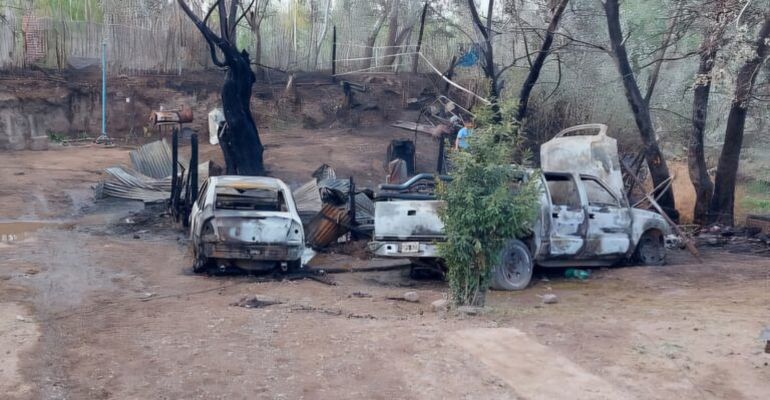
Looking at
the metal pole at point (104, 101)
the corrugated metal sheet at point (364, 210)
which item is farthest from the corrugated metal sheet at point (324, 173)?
the metal pole at point (104, 101)

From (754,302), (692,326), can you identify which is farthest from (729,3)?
(692,326)

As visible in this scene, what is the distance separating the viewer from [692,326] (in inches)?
334

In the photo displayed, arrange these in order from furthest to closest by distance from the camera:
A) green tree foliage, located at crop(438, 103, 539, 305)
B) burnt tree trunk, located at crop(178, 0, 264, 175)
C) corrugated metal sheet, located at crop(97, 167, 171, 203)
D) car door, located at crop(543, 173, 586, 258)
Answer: burnt tree trunk, located at crop(178, 0, 264, 175)
corrugated metal sheet, located at crop(97, 167, 171, 203)
car door, located at crop(543, 173, 586, 258)
green tree foliage, located at crop(438, 103, 539, 305)

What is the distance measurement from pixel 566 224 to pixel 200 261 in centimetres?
533

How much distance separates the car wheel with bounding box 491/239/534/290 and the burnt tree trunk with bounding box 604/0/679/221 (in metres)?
6.69

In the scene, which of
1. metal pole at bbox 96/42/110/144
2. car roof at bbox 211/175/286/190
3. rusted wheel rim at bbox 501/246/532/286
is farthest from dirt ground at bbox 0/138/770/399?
metal pole at bbox 96/42/110/144

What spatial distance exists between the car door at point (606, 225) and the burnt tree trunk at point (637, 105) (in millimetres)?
4365

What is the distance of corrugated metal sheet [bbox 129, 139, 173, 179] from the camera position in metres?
20.2

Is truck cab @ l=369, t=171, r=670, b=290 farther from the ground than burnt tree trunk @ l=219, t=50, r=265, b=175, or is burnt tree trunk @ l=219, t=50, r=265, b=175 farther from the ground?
burnt tree trunk @ l=219, t=50, r=265, b=175

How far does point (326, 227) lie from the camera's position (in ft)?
47.8

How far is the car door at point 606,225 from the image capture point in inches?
496

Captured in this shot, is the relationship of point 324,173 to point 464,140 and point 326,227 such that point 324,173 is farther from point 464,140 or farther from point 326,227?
point 464,140

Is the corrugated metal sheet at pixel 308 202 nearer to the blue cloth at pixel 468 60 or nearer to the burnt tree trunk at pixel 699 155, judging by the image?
the burnt tree trunk at pixel 699 155

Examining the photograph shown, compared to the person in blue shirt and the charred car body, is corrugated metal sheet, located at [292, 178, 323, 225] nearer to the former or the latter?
the person in blue shirt
